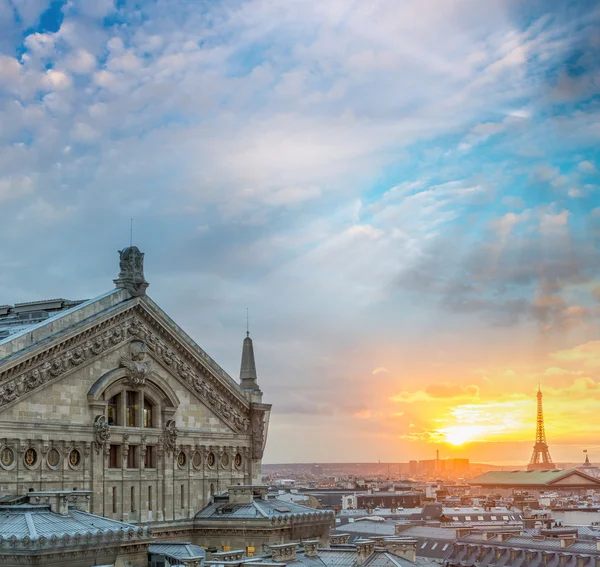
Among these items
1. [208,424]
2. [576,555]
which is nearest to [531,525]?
[576,555]

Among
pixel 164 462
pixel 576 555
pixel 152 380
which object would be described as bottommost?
pixel 576 555

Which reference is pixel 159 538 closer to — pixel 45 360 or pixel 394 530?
pixel 45 360

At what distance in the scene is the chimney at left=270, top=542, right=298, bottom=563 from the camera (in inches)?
2168

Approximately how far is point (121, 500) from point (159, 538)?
3.86 meters

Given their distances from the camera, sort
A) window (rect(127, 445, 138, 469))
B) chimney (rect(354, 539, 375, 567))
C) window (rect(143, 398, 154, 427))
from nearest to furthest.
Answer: chimney (rect(354, 539, 375, 567)) < window (rect(127, 445, 138, 469)) < window (rect(143, 398, 154, 427))

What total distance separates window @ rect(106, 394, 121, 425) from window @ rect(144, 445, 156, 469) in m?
3.45

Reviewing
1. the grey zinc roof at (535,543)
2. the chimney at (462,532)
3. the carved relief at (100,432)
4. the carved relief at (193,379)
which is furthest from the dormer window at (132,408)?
the chimney at (462,532)

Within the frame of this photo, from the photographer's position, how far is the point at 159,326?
→ 214 feet

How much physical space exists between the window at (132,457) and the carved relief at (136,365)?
11.1ft

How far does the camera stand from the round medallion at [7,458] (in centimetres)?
5459

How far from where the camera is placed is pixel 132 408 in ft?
210

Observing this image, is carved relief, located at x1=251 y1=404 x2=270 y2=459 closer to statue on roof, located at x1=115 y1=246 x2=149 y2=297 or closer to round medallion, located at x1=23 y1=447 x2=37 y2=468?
statue on roof, located at x1=115 y1=246 x2=149 y2=297

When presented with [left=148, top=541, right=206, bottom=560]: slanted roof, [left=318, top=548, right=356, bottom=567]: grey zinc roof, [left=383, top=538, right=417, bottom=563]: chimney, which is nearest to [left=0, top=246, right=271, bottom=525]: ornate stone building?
[left=148, top=541, right=206, bottom=560]: slanted roof

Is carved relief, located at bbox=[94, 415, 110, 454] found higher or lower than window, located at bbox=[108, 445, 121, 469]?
higher
